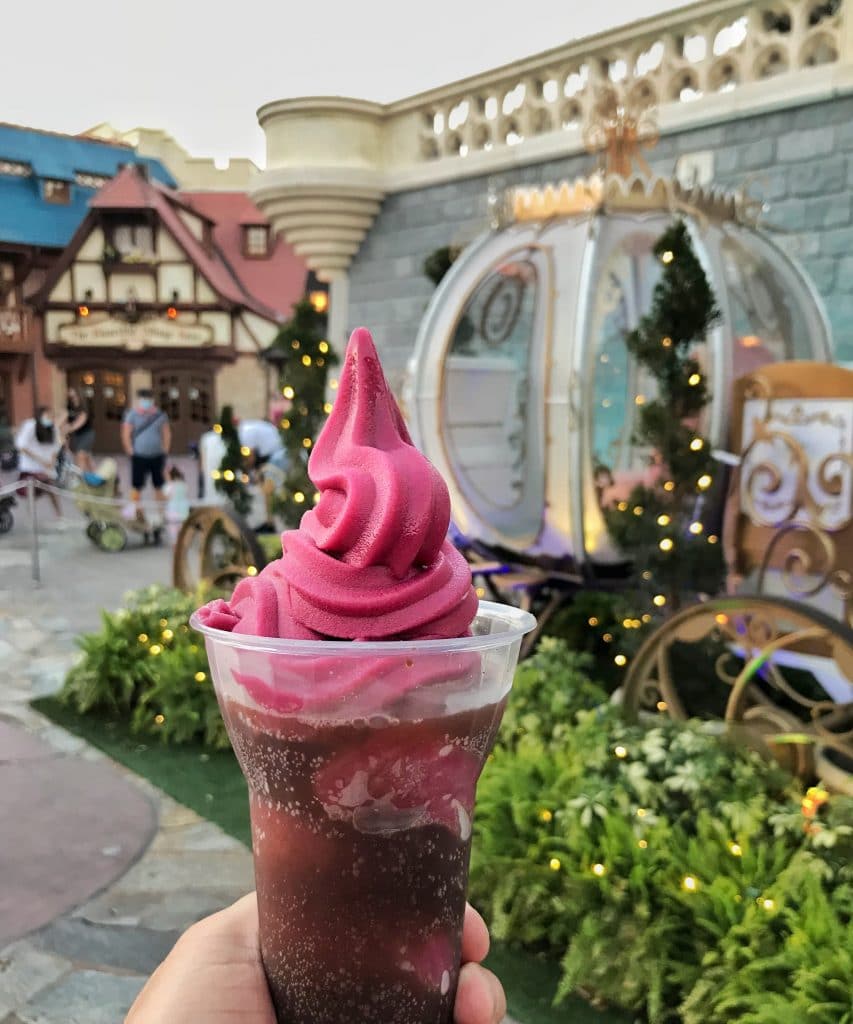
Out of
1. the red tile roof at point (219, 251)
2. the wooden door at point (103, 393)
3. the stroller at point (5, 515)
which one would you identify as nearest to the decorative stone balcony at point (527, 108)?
the stroller at point (5, 515)

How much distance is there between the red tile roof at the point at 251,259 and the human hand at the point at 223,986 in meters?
12.2

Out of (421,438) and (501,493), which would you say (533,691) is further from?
(421,438)

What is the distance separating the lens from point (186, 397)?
1330cm

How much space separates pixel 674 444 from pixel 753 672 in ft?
3.26

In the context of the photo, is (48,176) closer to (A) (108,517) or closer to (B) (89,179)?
(B) (89,179)

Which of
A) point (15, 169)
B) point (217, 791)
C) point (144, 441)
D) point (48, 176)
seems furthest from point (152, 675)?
point (48, 176)

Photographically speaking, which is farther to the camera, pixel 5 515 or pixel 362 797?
pixel 5 515

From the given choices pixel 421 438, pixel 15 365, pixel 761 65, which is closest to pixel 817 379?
pixel 421 438

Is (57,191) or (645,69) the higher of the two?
(57,191)

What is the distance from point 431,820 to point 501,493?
3.37 metres

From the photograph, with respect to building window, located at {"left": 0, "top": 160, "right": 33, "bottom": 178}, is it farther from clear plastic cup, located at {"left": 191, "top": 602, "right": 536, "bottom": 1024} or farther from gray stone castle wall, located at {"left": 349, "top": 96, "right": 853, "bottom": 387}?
clear plastic cup, located at {"left": 191, "top": 602, "right": 536, "bottom": 1024}

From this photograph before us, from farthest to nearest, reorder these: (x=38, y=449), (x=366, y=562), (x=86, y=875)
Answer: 1. (x=38, y=449)
2. (x=86, y=875)
3. (x=366, y=562)

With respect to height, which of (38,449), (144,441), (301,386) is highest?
(301,386)

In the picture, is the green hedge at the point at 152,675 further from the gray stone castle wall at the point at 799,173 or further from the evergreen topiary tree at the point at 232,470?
the gray stone castle wall at the point at 799,173
